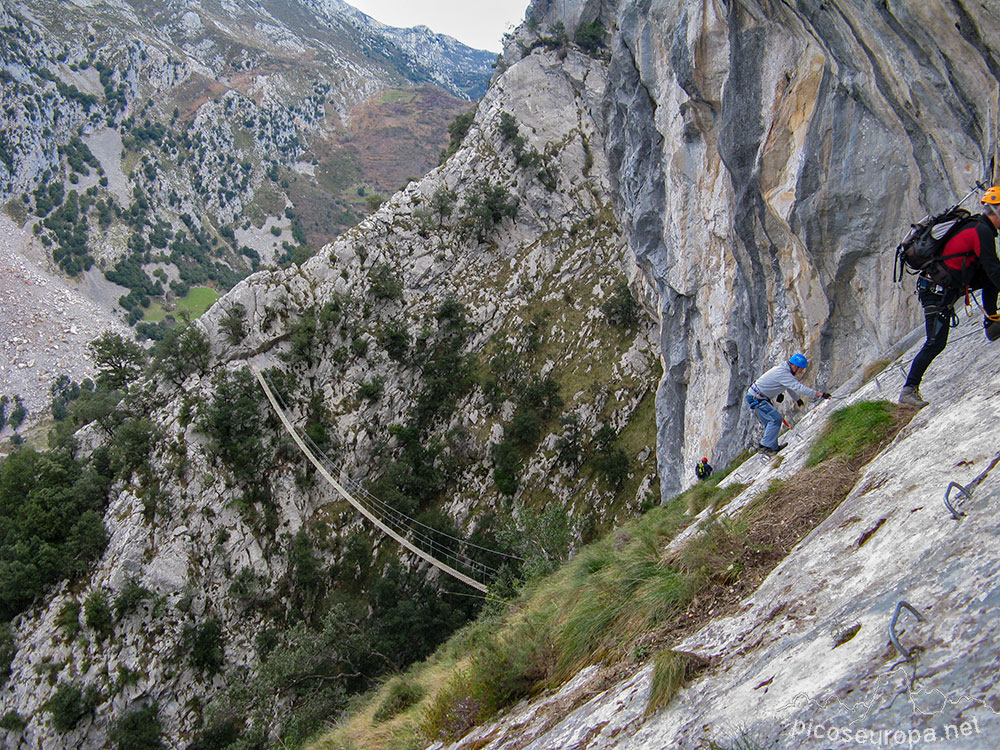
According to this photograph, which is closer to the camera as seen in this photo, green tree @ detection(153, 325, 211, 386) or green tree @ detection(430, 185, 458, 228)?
green tree @ detection(153, 325, 211, 386)

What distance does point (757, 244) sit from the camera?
55.4 ft

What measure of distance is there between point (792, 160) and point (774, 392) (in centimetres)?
822

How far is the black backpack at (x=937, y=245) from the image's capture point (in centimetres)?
580

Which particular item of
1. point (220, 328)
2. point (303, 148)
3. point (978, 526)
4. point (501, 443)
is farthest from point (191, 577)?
point (303, 148)

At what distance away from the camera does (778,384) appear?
8.84 meters

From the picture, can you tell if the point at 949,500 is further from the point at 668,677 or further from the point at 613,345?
the point at 613,345

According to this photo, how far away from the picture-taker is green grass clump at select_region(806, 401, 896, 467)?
663cm

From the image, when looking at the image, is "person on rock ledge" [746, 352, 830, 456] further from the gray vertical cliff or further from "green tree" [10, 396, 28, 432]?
"green tree" [10, 396, 28, 432]

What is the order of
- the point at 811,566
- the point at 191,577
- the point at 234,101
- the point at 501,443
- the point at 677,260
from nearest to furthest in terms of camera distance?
the point at 811,566
the point at 677,260
the point at 191,577
the point at 501,443
the point at 234,101

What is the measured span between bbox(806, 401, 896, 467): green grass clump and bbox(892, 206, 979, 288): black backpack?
5.83ft

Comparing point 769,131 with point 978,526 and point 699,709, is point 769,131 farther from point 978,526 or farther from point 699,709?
point 699,709

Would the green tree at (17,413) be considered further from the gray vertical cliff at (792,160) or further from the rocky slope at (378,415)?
the gray vertical cliff at (792,160)

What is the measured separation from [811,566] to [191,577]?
1474 inches

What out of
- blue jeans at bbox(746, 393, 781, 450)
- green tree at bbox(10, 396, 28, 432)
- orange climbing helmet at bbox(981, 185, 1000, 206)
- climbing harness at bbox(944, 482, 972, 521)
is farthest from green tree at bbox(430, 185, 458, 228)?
green tree at bbox(10, 396, 28, 432)
